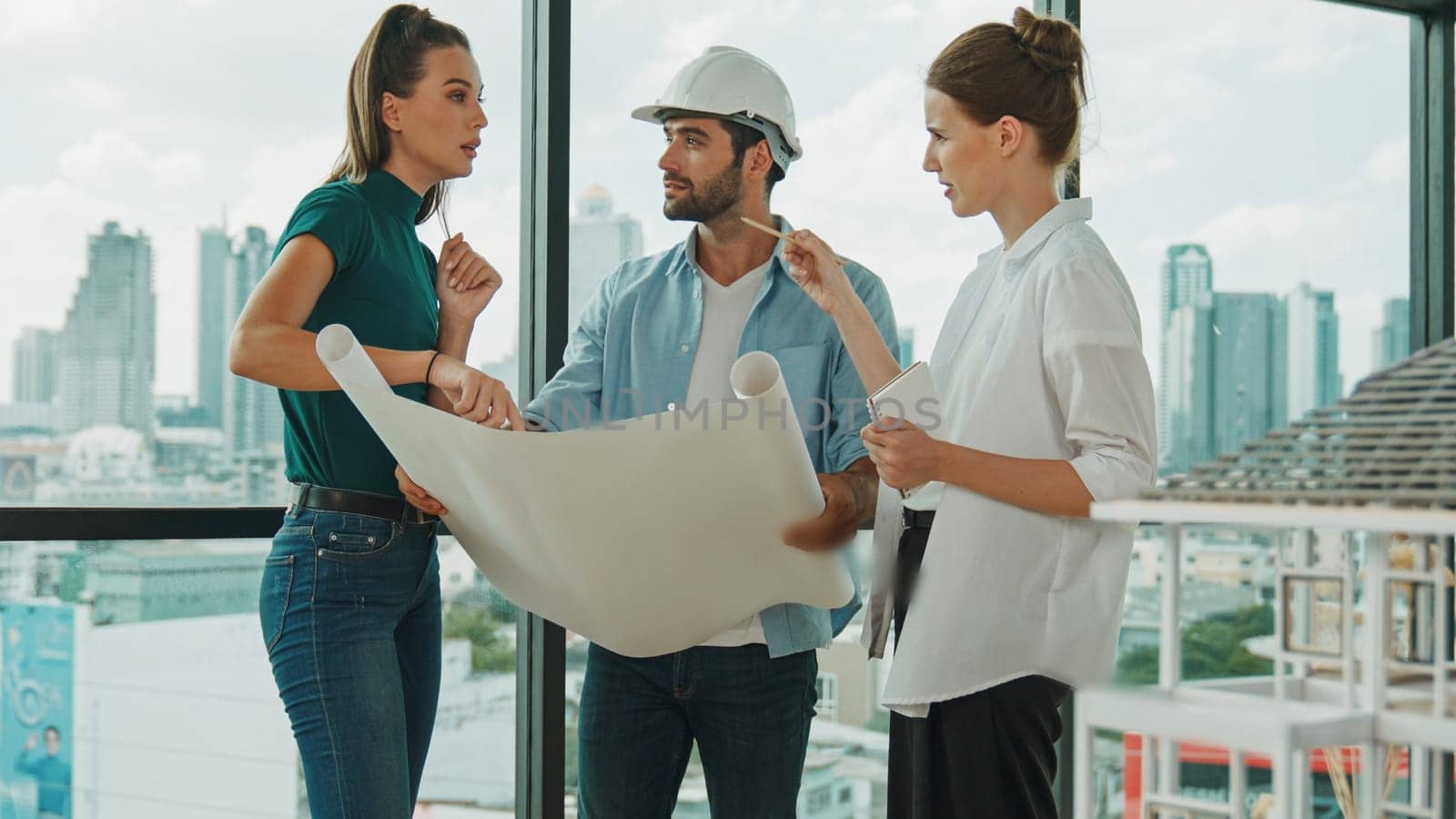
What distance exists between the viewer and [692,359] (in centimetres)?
193

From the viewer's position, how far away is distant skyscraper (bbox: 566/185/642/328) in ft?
7.59

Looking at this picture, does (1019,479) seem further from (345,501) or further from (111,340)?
(111,340)

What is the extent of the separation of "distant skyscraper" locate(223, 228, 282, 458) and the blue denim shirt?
0.44 metres

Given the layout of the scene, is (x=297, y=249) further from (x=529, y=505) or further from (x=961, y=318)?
(x=961, y=318)

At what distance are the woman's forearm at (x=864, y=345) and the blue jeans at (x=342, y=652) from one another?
2.11ft

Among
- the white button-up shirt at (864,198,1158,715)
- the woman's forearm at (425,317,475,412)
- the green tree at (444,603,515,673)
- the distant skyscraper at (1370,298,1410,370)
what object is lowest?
the green tree at (444,603,515,673)

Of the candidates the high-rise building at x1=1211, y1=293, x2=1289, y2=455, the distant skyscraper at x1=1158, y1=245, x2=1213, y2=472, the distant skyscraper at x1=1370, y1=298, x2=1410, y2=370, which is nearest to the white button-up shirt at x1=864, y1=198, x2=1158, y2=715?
the distant skyscraper at x1=1158, y1=245, x2=1213, y2=472

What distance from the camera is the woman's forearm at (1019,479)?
1.41 m

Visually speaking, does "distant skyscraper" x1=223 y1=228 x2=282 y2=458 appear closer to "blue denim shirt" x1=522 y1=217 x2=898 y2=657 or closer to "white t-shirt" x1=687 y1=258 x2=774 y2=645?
"blue denim shirt" x1=522 y1=217 x2=898 y2=657

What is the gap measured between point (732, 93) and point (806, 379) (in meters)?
0.46

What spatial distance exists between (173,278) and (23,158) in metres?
0.28

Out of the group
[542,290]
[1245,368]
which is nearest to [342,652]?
[542,290]

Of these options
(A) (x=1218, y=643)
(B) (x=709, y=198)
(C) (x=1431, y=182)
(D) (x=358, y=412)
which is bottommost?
(A) (x=1218, y=643)

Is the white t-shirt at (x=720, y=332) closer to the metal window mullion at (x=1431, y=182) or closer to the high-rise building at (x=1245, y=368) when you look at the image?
the high-rise building at (x=1245, y=368)
